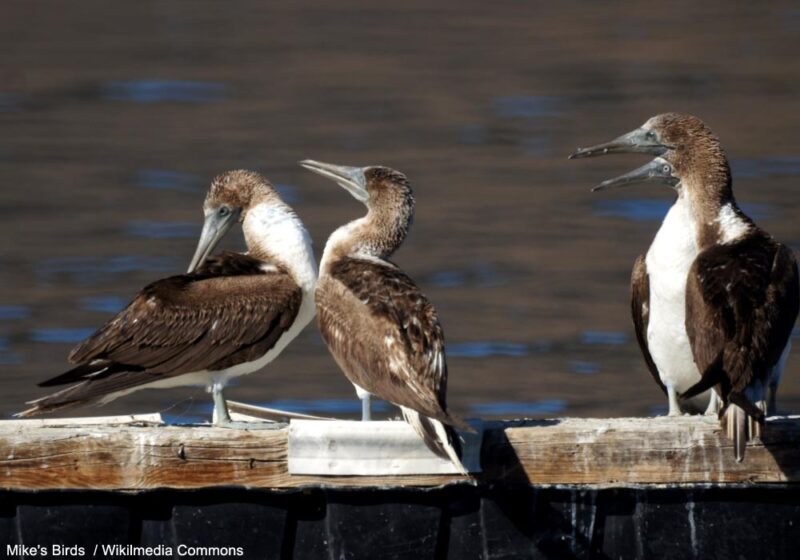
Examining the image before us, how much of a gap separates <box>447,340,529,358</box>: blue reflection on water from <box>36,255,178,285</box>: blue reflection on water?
2.41 metres

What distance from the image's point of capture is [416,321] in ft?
21.2

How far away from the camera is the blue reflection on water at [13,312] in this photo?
12.7 m

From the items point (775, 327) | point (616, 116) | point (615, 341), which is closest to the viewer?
point (775, 327)

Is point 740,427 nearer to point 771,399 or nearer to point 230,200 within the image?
point 771,399

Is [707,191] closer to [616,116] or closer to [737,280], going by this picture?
[737,280]

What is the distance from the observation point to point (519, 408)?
36.3ft

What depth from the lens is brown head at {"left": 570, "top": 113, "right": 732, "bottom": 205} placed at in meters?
7.36

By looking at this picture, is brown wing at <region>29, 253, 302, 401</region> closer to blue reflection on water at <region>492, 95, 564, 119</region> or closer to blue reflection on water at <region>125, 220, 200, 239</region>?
blue reflection on water at <region>125, 220, 200, 239</region>

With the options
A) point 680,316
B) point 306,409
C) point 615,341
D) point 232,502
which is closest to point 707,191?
point 680,316

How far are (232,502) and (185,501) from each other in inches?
6.1

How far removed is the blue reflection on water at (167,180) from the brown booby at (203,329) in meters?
8.86

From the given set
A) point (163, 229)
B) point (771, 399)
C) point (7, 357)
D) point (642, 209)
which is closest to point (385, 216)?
point (771, 399)

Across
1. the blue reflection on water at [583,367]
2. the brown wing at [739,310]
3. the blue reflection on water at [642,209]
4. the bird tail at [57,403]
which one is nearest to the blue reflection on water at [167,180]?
the blue reflection on water at [642,209]

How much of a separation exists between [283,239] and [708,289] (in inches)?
67.1
